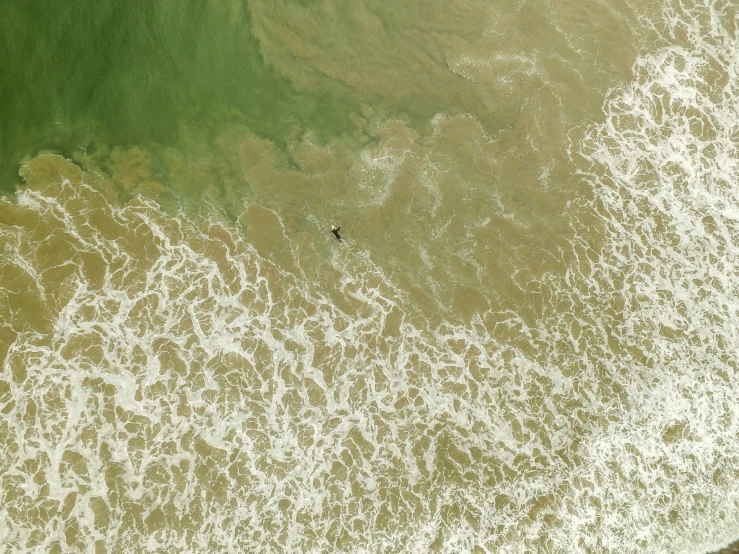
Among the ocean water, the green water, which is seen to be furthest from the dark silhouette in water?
the green water

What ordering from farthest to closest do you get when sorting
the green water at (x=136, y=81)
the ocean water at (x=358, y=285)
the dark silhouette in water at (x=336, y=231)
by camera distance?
the dark silhouette in water at (x=336, y=231) → the green water at (x=136, y=81) → the ocean water at (x=358, y=285)

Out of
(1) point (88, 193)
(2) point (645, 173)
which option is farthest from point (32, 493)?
(2) point (645, 173)

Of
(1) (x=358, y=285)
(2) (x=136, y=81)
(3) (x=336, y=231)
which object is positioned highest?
(2) (x=136, y=81)

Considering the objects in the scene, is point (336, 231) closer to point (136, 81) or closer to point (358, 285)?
point (358, 285)

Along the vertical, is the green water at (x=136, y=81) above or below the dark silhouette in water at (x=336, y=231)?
above

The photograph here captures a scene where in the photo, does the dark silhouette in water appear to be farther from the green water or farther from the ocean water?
the green water

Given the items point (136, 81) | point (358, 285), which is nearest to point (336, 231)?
point (358, 285)

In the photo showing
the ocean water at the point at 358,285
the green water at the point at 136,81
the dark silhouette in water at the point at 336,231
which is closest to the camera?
the ocean water at the point at 358,285

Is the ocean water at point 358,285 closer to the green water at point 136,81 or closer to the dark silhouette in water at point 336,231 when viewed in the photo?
the green water at point 136,81

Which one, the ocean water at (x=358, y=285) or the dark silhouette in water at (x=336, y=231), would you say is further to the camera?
the dark silhouette in water at (x=336, y=231)

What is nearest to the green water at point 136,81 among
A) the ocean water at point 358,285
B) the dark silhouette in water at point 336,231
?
the ocean water at point 358,285
